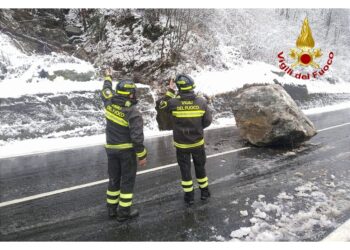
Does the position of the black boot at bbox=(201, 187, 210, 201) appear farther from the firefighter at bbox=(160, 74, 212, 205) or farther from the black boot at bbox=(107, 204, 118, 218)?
the black boot at bbox=(107, 204, 118, 218)

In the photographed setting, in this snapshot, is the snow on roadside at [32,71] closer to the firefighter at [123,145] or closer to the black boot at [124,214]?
the firefighter at [123,145]

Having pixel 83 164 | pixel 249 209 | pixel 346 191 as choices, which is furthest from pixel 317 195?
pixel 83 164

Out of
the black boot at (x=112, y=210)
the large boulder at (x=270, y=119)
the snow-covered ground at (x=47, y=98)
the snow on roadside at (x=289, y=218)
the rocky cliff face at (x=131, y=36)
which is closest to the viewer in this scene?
the snow on roadside at (x=289, y=218)

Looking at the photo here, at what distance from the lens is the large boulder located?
8.34 meters

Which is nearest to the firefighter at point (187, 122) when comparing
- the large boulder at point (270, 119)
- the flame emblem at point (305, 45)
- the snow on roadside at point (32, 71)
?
the large boulder at point (270, 119)

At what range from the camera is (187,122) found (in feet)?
16.4

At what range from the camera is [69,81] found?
10625 mm

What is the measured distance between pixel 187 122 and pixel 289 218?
6.43 ft

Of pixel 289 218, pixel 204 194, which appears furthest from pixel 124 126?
pixel 289 218

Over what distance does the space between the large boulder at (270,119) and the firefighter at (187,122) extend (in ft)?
12.6

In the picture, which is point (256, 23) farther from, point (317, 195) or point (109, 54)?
point (317, 195)

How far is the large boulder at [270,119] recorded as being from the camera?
8344 millimetres

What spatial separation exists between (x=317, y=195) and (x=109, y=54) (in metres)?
12.1

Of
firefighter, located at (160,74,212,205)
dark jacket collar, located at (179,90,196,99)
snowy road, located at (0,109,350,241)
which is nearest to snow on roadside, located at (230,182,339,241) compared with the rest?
snowy road, located at (0,109,350,241)
